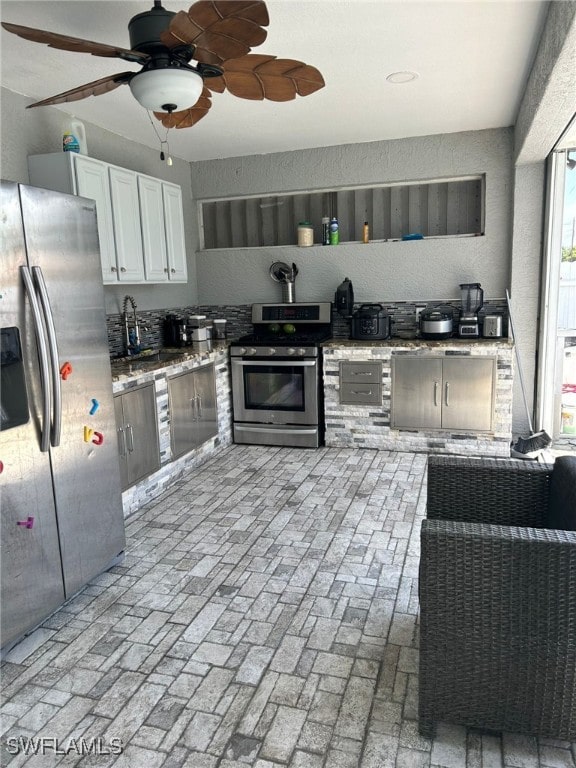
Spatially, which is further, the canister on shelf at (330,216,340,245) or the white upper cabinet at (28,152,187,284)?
the canister on shelf at (330,216,340,245)

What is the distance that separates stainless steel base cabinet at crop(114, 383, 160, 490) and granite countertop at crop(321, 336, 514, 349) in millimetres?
1758

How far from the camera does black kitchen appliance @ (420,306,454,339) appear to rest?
471 cm

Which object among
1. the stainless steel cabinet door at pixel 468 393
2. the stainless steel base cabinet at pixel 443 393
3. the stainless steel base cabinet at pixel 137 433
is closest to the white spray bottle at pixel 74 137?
the stainless steel base cabinet at pixel 137 433

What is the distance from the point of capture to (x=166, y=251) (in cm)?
470

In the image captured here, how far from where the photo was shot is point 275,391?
198 inches

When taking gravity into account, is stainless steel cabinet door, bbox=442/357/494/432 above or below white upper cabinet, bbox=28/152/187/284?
below

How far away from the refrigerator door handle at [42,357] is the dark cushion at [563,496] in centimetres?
204

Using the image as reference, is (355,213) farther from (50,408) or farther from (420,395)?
(50,408)

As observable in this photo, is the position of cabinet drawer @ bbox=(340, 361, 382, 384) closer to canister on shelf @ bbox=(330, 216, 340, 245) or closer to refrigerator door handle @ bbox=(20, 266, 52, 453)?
canister on shelf @ bbox=(330, 216, 340, 245)

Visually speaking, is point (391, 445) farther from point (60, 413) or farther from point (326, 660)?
point (60, 413)

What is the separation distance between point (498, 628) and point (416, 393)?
317 cm

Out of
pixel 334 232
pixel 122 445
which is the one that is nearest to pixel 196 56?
pixel 122 445

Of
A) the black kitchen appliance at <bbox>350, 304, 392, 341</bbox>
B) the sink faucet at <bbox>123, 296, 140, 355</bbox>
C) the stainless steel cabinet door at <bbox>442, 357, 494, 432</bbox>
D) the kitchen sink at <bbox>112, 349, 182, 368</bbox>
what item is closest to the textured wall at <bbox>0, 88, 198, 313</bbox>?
the sink faucet at <bbox>123, 296, 140, 355</bbox>

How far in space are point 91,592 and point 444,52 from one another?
3448mm
